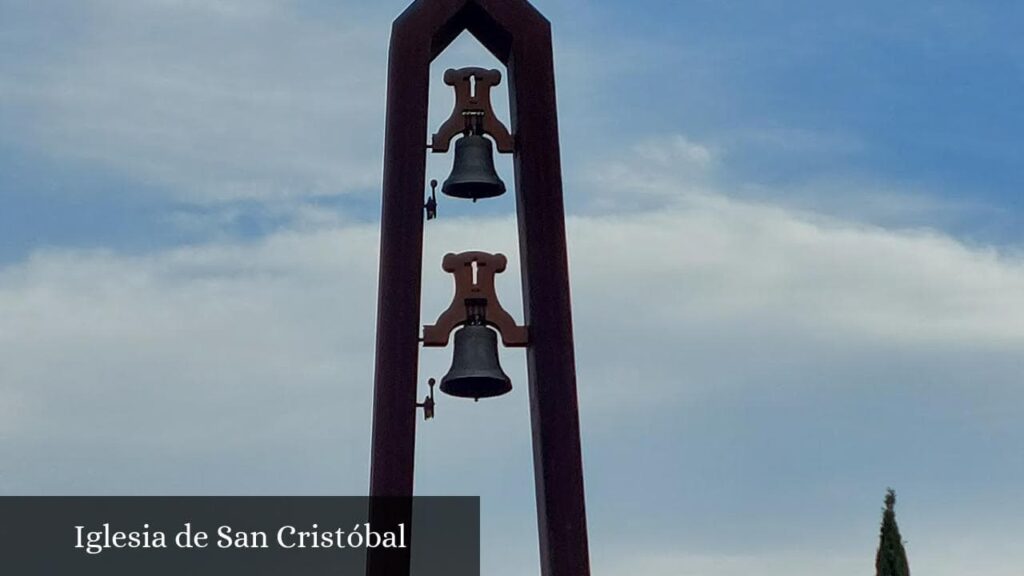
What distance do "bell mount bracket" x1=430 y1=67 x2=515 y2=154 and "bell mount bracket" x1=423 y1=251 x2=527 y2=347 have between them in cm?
88

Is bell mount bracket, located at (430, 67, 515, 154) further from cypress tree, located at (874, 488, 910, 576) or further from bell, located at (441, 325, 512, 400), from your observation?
cypress tree, located at (874, 488, 910, 576)

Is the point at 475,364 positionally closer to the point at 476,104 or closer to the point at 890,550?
the point at 476,104

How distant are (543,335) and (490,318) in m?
0.44

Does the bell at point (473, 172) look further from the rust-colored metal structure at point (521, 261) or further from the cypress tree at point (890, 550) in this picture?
the cypress tree at point (890, 550)

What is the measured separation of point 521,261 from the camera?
1216 centimetres

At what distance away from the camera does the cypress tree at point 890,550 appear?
50.8 feet

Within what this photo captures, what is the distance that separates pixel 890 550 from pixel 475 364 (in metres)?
5.24

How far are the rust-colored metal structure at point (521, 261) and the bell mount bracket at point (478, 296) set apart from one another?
14 centimetres

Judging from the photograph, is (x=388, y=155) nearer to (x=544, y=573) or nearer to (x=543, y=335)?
(x=543, y=335)

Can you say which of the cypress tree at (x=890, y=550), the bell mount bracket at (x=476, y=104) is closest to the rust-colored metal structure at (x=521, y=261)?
the bell mount bracket at (x=476, y=104)

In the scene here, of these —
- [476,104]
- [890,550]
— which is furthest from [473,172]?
[890,550]

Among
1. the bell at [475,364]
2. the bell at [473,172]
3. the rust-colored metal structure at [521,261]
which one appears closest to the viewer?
the rust-colored metal structure at [521,261]

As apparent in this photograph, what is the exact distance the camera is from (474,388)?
39.9 feet

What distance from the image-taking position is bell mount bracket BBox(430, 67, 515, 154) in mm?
12500
